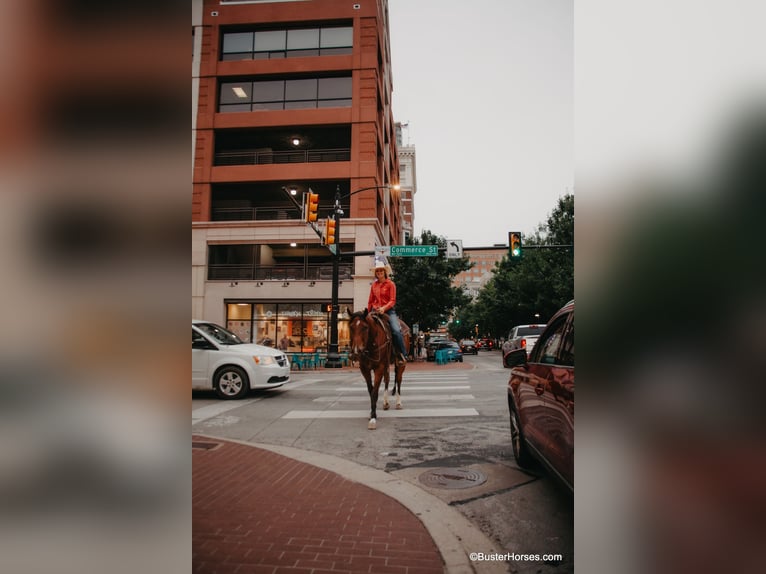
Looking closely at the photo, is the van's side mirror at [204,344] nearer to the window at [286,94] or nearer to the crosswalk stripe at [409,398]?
the crosswalk stripe at [409,398]

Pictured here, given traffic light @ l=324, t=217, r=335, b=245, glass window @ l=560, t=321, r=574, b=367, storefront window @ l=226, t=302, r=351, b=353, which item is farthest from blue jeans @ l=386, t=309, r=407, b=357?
storefront window @ l=226, t=302, r=351, b=353

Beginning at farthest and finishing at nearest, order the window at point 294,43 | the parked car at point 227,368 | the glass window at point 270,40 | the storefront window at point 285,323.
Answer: the glass window at point 270,40 < the window at point 294,43 < the storefront window at point 285,323 < the parked car at point 227,368

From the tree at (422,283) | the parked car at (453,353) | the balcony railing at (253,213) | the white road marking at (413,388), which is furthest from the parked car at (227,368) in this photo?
the tree at (422,283)

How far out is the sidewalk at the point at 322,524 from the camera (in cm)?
283

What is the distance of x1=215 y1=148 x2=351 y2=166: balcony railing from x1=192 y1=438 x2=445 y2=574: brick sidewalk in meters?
26.2

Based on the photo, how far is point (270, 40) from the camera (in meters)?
29.3

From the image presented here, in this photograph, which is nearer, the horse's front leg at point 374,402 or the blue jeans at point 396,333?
the horse's front leg at point 374,402

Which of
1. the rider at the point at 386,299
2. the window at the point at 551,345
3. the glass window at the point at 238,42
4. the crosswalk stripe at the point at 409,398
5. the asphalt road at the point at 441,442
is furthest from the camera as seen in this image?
the glass window at the point at 238,42

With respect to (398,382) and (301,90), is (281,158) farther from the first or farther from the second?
(398,382)

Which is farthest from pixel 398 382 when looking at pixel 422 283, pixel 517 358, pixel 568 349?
pixel 422 283

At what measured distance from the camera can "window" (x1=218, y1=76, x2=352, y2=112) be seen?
94.0ft

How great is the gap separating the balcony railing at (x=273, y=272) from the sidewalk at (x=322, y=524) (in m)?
23.0

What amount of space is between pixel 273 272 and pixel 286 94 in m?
11.8
